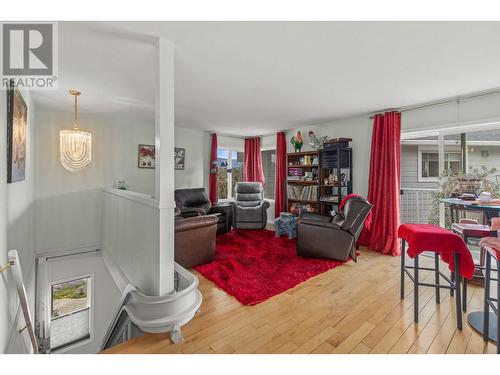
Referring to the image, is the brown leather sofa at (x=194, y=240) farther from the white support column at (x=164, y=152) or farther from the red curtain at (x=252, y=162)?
the red curtain at (x=252, y=162)

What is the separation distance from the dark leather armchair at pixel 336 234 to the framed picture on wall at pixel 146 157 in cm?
326

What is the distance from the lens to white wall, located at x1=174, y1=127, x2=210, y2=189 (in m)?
5.18

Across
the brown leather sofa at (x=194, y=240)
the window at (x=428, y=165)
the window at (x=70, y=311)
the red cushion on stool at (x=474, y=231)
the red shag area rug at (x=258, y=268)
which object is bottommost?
the window at (x=70, y=311)

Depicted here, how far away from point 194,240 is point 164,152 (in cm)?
147

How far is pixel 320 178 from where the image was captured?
4.43 metres

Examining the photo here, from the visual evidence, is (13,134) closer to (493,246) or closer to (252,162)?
(493,246)

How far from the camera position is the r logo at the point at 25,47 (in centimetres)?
160

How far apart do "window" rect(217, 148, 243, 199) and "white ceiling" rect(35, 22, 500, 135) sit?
8.00 feet

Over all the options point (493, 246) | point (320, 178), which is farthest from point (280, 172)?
point (493, 246)

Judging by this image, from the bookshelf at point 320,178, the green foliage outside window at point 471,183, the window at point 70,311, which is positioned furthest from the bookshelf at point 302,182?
the window at point 70,311

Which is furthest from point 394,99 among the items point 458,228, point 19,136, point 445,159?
point 19,136

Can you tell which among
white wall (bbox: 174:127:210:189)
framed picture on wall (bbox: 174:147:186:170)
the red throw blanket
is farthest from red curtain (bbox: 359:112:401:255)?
framed picture on wall (bbox: 174:147:186:170)

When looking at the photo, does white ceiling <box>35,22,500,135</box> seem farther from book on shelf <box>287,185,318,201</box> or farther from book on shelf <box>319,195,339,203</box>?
book on shelf <box>287,185,318,201</box>
